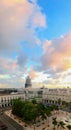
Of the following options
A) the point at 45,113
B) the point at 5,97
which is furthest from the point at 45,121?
the point at 5,97

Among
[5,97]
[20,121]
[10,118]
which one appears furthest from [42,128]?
[5,97]

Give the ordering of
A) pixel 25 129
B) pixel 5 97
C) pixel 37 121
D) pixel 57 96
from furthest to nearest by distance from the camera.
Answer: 1. pixel 57 96
2. pixel 5 97
3. pixel 37 121
4. pixel 25 129

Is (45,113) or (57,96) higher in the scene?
(57,96)

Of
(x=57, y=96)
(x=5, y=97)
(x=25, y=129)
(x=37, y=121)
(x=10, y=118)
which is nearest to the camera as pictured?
(x=25, y=129)

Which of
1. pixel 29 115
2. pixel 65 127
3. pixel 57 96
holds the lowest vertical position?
pixel 65 127

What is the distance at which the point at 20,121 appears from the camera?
96.1m

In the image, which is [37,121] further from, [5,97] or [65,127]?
[5,97]

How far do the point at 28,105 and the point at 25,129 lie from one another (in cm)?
1900

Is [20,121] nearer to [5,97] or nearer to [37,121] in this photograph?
[37,121]

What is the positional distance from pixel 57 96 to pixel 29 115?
95016 millimetres

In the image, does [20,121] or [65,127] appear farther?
[20,121]

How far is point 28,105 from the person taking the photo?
100188 mm

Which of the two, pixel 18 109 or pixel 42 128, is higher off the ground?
pixel 18 109

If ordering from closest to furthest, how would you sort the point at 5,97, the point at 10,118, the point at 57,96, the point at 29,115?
the point at 29,115, the point at 10,118, the point at 5,97, the point at 57,96
